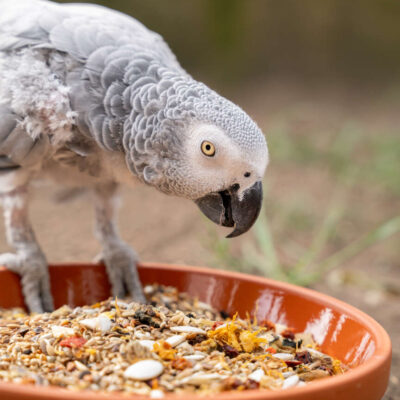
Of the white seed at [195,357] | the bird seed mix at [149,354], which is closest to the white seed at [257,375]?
the bird seed mix at [149,354]

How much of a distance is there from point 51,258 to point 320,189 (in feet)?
7.10

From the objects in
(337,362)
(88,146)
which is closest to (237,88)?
(88,146)

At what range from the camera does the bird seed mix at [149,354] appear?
1.00 metres

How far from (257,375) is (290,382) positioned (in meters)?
0.06

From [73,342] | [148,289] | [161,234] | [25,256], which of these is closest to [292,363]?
[73,342]

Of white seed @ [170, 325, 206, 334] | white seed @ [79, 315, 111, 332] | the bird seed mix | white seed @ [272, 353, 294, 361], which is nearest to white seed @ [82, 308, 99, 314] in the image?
the bird seed mix

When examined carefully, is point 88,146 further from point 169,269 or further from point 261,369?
point 261,369

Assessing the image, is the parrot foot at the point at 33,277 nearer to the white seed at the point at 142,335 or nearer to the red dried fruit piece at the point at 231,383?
the white seed at the point at 142,335

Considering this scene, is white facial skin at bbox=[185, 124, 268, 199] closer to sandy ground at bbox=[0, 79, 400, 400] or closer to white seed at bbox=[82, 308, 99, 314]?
white seed at bbox=[82, 308, 99, 314]

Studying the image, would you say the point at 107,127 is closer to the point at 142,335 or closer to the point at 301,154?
the point at 142,335

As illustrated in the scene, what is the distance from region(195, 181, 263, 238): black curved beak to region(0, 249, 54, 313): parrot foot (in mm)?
540

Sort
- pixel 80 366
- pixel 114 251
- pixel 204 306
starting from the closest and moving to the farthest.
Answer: pixel 80 366, pixel 204 306, pixel 114 251

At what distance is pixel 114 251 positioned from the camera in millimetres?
1933

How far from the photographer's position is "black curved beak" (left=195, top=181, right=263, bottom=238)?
149 cm
